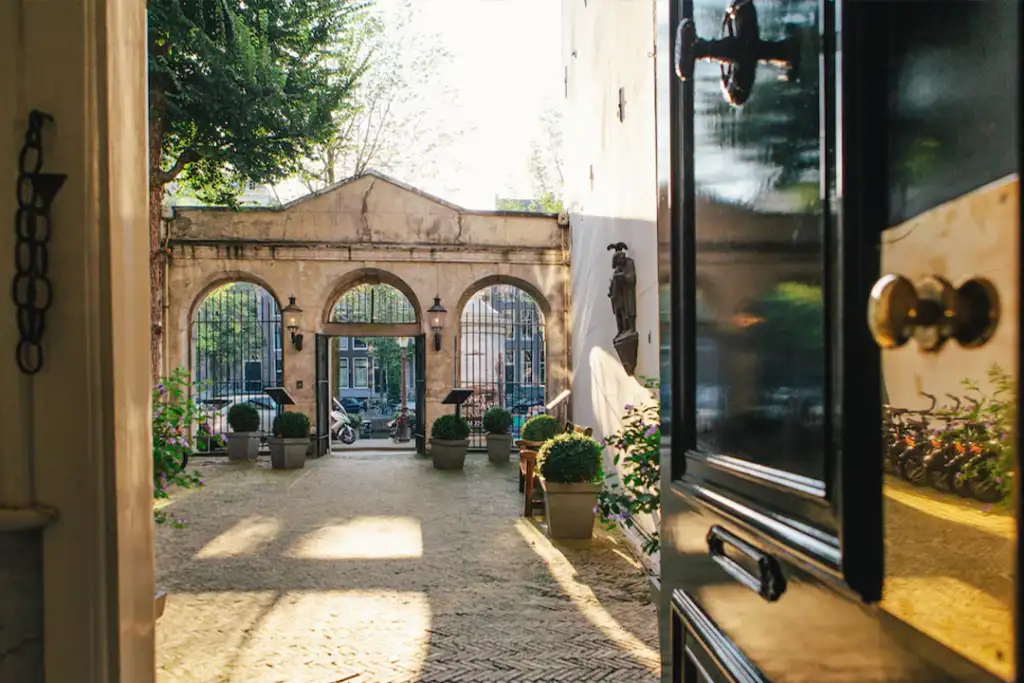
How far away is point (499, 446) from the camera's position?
→ 14062 mm

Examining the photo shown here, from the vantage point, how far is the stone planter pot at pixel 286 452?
12.9 metres

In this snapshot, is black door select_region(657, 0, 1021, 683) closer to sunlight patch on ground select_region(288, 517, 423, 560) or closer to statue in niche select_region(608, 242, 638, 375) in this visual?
sunlight patch on ground select_region(288, 517, 423, 560)

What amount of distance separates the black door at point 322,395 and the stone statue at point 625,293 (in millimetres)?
8615

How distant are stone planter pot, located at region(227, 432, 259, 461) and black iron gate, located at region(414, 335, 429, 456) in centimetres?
344

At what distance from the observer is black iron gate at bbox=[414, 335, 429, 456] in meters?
14.7

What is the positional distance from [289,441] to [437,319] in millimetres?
4021

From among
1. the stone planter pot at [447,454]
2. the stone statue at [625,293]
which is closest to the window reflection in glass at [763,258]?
the stone statue at [625,293]

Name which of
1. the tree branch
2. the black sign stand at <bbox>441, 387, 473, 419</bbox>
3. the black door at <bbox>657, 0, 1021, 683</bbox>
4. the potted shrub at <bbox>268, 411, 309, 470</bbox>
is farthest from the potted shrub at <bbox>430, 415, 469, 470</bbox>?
the black door at <bbox>657, 0, 1021, 683</bbox>

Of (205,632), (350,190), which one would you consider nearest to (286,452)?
(350,190)

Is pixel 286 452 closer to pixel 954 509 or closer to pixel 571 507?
pixel 571 507

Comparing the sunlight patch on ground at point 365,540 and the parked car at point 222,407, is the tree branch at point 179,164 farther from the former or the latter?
the sunlight patch on ground at point 365,540

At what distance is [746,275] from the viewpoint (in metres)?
1.22

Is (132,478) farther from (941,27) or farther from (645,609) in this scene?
(645,609)

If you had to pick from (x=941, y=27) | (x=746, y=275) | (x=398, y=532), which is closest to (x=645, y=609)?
(x=398, y=532)
